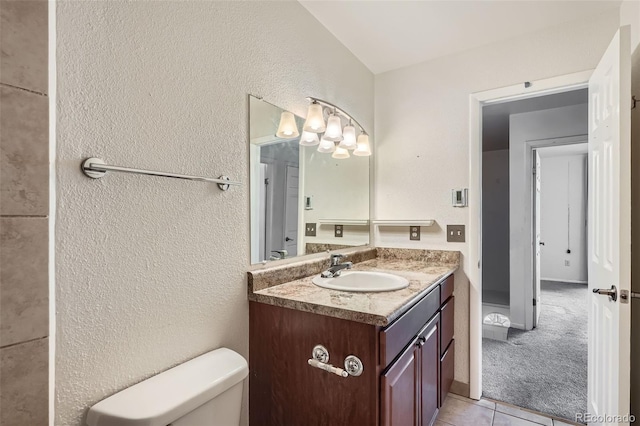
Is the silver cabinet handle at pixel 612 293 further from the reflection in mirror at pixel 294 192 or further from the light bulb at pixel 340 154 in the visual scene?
the light bulb at pixel 340 154

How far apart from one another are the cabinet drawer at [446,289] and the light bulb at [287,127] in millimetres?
1172

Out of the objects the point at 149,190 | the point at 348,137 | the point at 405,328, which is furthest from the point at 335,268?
the point at 149,190

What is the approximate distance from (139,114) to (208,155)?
27cm

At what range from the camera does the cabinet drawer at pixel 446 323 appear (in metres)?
1.81

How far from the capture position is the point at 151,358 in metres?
1.01

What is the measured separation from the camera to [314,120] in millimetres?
1700

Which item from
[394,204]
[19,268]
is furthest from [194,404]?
[394,204]

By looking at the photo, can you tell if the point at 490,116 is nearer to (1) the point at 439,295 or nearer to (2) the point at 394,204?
(2) the point at 394,204

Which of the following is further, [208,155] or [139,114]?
[208,155]

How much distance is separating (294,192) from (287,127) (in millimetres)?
334

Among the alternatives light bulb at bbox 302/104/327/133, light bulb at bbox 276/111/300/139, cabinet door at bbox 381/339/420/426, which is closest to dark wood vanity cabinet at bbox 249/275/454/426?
cabinet door at bbox 381/339/420/426

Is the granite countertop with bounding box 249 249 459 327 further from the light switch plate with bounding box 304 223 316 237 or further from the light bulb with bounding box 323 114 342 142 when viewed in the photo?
the light bulb with bounding box 323 114 342 142

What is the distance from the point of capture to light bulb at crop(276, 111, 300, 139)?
1578 millimetres

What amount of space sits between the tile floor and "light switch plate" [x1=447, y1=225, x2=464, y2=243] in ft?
3.38
